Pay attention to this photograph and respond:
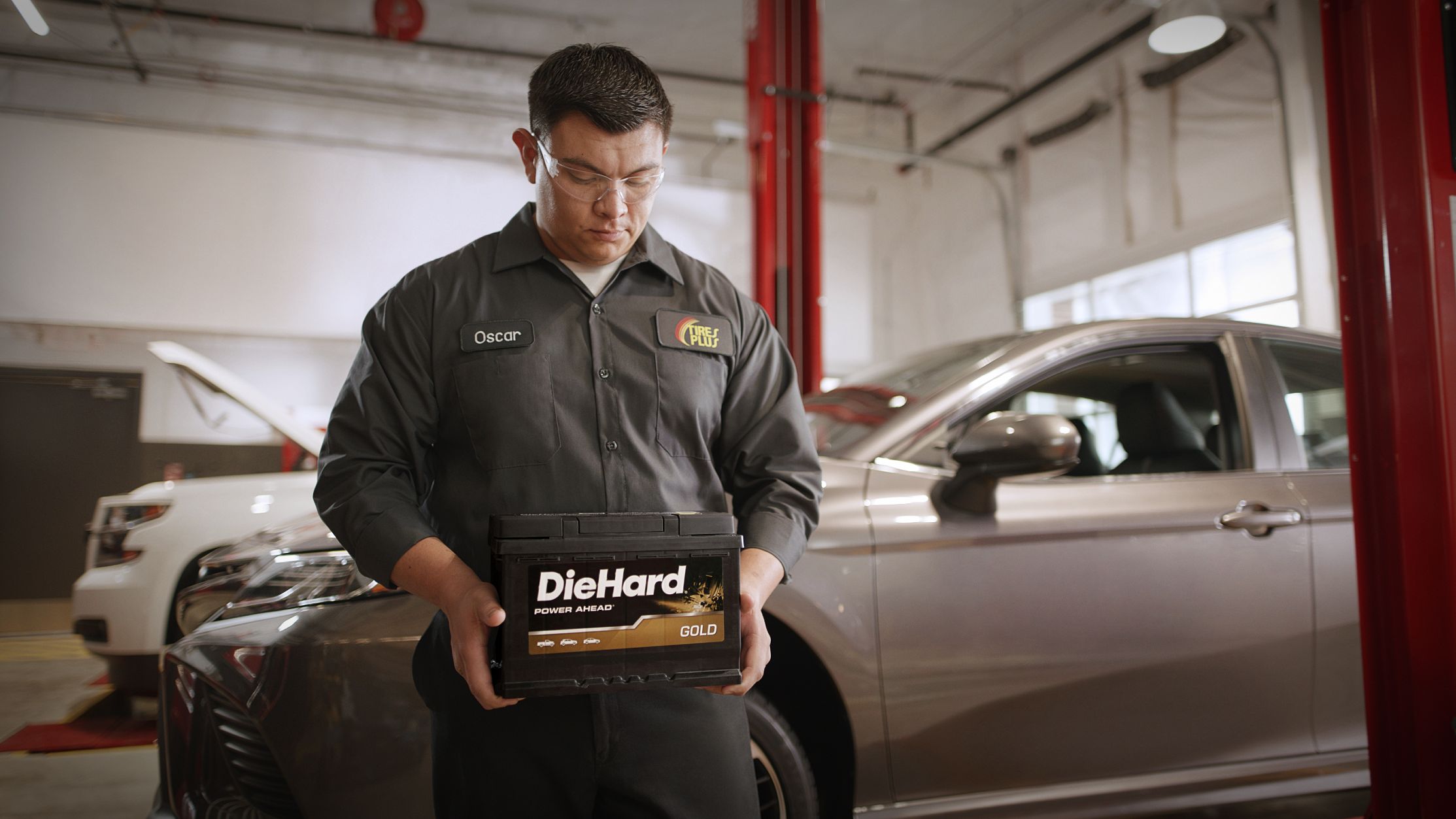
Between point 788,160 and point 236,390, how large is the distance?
7.82ft

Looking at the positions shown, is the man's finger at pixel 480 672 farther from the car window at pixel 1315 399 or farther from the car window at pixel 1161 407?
the car window at pixel 1315 399

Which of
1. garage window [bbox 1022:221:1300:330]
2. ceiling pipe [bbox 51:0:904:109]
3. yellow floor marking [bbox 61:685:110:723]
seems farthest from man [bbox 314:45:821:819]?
garage window [bbox 1022:221:1300:330]

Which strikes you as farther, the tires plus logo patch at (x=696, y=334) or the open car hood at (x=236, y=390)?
the open car hood at (x=236, y=390)

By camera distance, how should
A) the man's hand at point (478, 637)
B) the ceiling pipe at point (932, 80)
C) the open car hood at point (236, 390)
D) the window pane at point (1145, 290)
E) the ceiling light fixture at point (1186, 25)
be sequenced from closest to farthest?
the man's hand at point (478, 637), the open car hood at point (236, 390), the ceiling light fixture at point (1186, 25), the window pane at point (1145, 290), the ceiling pipe at point (932, 80)

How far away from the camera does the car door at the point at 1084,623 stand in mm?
1731

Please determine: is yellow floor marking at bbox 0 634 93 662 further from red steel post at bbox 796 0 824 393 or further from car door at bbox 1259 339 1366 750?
car door at bbox 1259 339 1366 750

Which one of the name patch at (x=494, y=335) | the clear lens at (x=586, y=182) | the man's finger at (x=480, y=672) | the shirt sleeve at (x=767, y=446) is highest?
the clear lens at (x=586, y=182)

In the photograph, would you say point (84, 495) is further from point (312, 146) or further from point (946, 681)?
point (946, 681)

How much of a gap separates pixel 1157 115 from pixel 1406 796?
696 centimetres

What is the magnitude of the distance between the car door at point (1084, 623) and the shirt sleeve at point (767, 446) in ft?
1.76

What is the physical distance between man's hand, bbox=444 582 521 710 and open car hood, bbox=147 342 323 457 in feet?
7.49

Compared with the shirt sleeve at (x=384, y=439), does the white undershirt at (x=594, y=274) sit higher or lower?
higher

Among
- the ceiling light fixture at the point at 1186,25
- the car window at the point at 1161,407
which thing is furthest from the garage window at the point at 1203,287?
the car window at the point at 1161,407

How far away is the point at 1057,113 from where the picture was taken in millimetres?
8258
